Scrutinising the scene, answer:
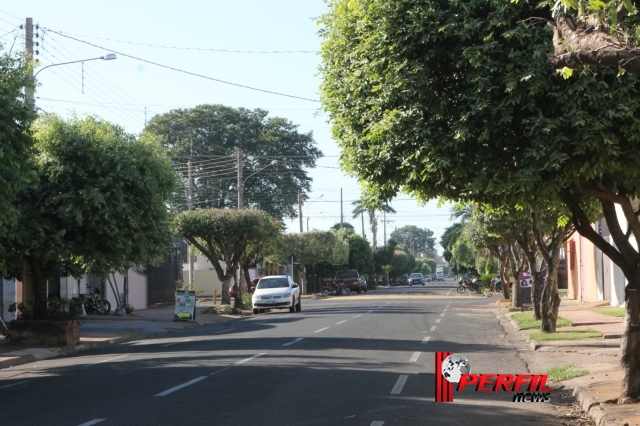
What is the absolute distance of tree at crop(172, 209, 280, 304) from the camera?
39.4 meters

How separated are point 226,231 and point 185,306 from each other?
25.0 feet

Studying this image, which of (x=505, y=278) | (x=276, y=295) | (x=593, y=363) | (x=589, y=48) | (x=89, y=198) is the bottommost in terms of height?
(x=593, y=363)

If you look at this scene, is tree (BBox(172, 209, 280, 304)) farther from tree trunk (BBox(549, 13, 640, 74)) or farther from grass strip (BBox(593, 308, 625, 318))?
tree trunk (BBox(549, 13, 640, 74))

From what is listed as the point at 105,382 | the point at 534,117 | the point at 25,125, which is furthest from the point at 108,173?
the point at 534,117

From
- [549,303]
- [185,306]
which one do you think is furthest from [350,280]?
[549,303]

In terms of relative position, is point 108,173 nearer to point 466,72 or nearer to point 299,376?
point 299,376

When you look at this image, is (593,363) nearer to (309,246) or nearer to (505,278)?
(505,278)

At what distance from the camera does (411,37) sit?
10.5 meters

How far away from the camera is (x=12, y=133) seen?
14.0 metres

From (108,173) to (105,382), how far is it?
8.44m

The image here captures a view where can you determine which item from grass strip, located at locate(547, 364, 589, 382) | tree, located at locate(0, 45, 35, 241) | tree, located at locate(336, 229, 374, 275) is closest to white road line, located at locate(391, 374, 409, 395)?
grass strip, located at locate(547, 364, 589, 382)

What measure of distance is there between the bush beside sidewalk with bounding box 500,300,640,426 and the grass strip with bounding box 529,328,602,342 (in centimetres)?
23

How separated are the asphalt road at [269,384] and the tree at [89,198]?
9.22ft

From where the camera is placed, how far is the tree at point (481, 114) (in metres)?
9.39
